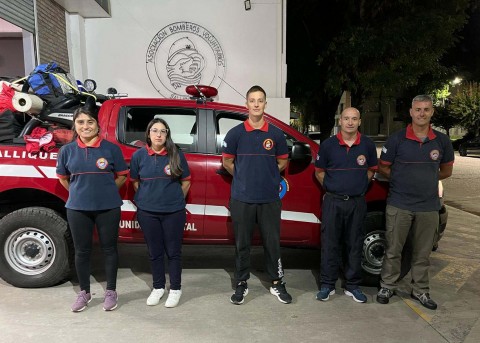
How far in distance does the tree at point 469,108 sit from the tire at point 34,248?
2983cm

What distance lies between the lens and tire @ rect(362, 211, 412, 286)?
4125mm

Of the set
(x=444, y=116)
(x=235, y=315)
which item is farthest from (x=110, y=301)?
(x=444, y=116)

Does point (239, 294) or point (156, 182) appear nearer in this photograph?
point (156, 182)

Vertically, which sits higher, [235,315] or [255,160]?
[255,160]

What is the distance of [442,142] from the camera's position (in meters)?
3.69

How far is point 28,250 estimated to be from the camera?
408cm

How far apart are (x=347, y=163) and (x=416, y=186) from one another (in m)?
0.61

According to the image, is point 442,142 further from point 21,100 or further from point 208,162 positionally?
point 21,100

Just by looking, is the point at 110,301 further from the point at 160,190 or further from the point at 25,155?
the point at 25,155

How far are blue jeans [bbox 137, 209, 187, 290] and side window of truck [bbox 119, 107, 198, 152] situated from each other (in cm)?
75

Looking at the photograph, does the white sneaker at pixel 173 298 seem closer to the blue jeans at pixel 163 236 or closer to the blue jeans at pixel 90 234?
the blue jeans at pixel 163 236

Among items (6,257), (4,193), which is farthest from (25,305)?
(4,193)

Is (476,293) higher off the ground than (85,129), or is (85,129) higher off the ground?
(85,129)

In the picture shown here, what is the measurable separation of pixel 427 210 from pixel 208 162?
198 centimetres
